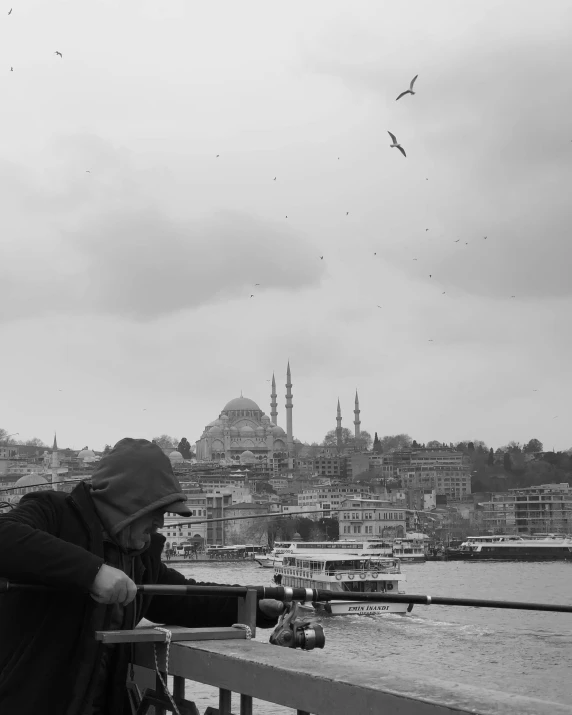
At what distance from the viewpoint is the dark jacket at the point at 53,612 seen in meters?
1.58

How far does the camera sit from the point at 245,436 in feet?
357

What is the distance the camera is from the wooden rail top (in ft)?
3.78

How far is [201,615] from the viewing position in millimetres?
1923

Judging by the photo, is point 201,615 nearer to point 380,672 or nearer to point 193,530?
point 380,672

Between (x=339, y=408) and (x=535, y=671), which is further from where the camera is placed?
(x=339, y=408)

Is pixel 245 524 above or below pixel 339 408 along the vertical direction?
below

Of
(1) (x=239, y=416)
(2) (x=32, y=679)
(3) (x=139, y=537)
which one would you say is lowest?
(2) (x=32, y=679)

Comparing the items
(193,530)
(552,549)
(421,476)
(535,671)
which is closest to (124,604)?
(535,671)

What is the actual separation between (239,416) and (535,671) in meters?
97.2

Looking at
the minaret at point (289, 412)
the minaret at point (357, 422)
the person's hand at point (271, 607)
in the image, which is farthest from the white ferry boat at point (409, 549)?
the person's hand at point (271, 607)

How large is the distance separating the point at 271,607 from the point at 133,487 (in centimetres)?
35

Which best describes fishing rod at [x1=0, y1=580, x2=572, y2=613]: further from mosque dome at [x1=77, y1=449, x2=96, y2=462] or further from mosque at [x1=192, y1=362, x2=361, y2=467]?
mosque at [x1=192, y1=362, x2=361, y2=467]

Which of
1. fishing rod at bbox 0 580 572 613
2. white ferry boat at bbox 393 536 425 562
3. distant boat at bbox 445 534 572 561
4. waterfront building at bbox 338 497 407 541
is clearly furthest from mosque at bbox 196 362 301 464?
fishing rod at bbox 0 580 572 613

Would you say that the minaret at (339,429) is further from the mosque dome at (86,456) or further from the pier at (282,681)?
the pier at (282,681)
